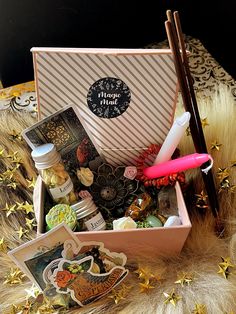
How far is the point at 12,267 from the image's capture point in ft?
2.21

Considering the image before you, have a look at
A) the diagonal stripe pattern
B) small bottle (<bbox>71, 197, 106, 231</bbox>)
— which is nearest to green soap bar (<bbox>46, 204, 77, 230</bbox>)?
small bottle (<bbox>71, 197, 106, 231</bbox>)

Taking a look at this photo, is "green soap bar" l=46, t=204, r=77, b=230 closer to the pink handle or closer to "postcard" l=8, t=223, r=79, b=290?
"postcard" l=8, t=223, r=79, b=290

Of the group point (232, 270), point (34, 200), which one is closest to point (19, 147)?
point (34, 200)

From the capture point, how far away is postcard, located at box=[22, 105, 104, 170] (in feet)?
2.13

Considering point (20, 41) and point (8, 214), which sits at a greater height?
point (20, 41)

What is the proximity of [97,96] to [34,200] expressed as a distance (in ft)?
0.64

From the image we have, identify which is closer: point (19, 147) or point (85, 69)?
point (85, 69)

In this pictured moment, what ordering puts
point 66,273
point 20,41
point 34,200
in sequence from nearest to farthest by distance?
1. point 66,273
2. point 34,200
3. point 20,41

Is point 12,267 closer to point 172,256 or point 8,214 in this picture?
point 8,214

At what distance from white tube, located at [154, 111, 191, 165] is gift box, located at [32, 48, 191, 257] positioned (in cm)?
5

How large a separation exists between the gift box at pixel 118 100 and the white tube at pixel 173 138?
5 centimetres

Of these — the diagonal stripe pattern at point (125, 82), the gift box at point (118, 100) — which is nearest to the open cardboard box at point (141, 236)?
the gift box at point (118, 100)

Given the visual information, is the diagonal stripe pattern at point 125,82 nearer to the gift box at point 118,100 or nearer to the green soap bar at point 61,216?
the gift box at point 118,100

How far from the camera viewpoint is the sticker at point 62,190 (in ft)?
2.15
